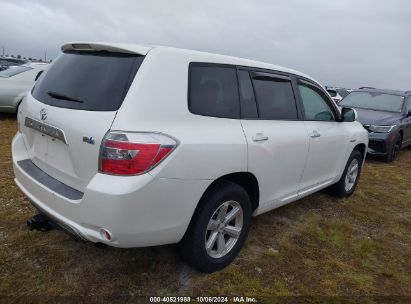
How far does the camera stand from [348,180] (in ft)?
17.5

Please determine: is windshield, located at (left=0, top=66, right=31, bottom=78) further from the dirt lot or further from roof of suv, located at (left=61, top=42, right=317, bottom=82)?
roof of suv, located at (left=61, top=42, right=317, bottom=82)

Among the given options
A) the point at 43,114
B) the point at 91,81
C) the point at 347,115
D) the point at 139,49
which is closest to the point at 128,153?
the point at 91,81

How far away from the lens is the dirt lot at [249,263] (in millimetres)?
2795

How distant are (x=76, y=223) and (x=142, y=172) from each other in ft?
1.93

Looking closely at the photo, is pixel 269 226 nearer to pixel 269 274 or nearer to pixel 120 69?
pixel 269 274

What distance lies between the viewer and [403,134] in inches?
343

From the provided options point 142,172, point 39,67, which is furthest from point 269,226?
point 39,67

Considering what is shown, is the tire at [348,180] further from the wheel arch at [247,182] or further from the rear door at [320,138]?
the wheel arch at [247,182]

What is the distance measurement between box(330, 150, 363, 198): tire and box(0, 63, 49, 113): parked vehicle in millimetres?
7111

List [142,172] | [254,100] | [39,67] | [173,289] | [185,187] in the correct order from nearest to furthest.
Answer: [142,172] → [185,187] → [173,289] → [254,100] → [39,67]

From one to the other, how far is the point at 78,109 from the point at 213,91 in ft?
3.35

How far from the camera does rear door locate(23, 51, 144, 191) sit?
7.81ft

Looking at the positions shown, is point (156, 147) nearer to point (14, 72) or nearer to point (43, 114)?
point (43, 114)

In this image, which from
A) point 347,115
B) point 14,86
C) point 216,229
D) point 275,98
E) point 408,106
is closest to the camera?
point 216,229
